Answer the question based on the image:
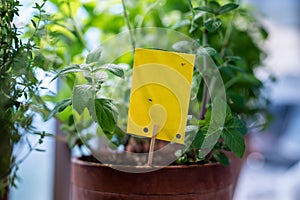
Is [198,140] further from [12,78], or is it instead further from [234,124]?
[12,78]

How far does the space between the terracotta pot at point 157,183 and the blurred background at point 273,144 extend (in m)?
0.38

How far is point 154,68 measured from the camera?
23.4 inches

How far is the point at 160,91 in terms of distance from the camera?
1.95 feet

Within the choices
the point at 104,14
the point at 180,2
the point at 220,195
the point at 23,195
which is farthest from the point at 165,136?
the point at 23,195

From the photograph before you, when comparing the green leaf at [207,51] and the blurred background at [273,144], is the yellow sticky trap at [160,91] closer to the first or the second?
the green leaf at [207,51]

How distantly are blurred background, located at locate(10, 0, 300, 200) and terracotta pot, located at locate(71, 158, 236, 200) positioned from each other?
378 millimetres

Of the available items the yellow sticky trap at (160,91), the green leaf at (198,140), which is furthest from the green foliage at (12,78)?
the green leaf at (198,140)

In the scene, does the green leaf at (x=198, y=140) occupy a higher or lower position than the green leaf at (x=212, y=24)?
lower

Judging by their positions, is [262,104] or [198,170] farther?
[262,104]

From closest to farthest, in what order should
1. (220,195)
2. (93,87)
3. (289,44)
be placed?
(93,87), (220,195), (289,44)

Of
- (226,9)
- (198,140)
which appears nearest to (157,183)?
(198,140)

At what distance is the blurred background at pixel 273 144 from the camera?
1363 millimetres

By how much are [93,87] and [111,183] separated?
17 cm

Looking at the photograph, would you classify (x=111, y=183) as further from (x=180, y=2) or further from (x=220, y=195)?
(x=180, y=2)
